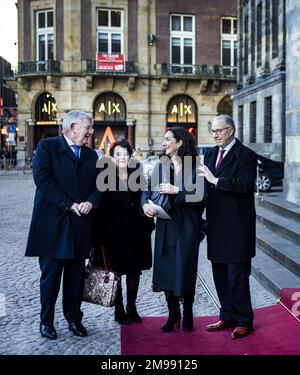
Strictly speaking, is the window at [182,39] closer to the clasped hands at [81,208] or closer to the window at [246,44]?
the window at [246,44]

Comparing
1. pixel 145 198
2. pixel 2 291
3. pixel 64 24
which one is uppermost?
pixel 64 24

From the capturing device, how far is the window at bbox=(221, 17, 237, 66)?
39156 mm

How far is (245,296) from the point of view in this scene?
529 centimetres

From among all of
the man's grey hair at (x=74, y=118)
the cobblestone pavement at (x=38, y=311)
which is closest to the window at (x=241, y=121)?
the cobblestone pavement at (x=38, y=311)

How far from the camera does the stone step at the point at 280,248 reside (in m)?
7.52

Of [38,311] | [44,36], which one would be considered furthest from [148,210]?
[44,36]

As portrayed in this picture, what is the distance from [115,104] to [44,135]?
18.4 ft

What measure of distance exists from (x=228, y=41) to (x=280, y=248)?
33.2 m

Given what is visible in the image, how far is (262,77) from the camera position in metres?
20.0

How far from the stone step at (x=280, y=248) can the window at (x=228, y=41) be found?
30731 millimetres

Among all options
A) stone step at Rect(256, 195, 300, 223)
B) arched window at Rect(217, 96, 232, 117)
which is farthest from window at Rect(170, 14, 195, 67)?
stone step at Rect(256, 195, 300, 223)

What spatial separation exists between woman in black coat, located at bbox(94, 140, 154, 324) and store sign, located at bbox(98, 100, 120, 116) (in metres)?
32.2
